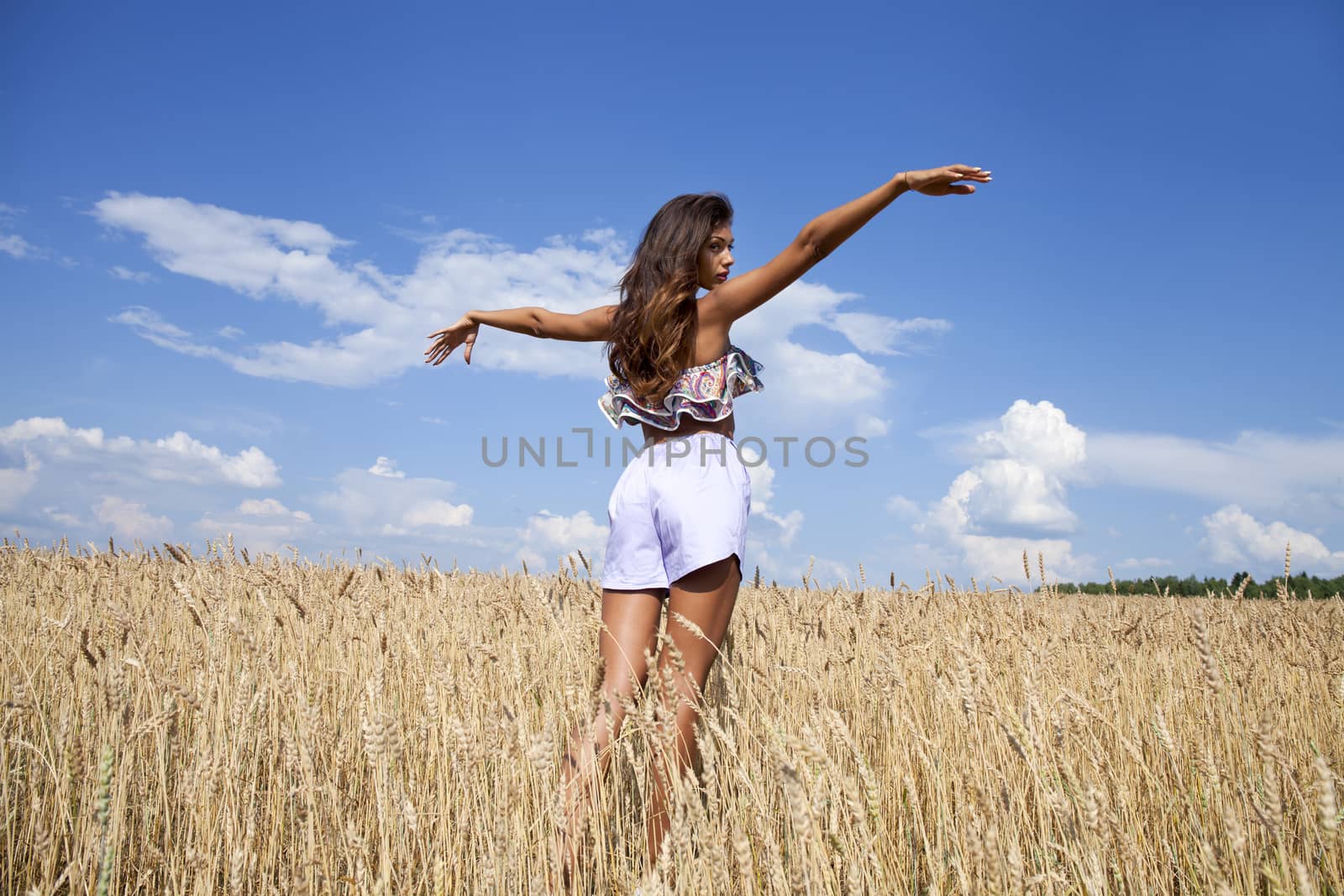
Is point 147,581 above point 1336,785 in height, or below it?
above

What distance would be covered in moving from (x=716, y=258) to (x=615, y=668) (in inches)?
54.9

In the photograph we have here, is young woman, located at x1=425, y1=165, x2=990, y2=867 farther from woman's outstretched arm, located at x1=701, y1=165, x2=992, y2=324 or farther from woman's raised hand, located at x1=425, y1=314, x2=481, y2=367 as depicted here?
woman's raised hand, located at x1=425, y1=314, x2=481, y2=367

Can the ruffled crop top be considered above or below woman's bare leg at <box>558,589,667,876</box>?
above

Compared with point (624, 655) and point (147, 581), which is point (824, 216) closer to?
point (624, 655)

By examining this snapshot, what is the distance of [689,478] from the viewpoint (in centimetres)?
259

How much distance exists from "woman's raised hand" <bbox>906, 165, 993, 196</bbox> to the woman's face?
0.64 metres

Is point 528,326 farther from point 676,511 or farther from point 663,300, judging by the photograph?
point 676,511

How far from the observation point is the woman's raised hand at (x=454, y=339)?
11.8ft

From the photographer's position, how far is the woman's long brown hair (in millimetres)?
2705

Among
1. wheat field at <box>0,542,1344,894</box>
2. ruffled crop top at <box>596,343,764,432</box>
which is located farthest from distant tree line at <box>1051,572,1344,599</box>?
ruffled crop top at <box>596,343,764,432</box>

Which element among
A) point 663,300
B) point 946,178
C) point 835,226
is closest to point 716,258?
point 663,300

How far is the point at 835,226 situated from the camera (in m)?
2.50

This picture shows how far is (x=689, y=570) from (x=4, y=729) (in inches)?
115

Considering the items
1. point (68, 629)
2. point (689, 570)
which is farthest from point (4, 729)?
point (689, 570)
